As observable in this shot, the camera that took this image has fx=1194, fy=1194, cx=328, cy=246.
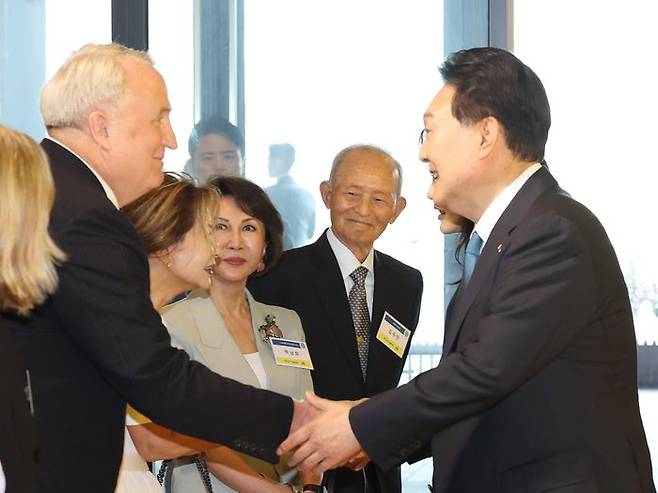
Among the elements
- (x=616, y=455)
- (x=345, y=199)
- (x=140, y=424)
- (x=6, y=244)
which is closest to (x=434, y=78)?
(x=345, y=199)

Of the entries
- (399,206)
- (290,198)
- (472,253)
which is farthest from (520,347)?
(290,198)

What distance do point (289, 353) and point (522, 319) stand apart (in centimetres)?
141

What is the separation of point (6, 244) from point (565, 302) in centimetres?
127

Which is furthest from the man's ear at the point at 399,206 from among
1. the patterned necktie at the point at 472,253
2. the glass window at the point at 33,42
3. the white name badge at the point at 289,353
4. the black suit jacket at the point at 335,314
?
the patterned necktie at the point at 472,253

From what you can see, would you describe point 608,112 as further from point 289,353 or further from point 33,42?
point 33,42

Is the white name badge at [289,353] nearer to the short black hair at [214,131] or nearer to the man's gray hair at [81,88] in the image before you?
the man's gray hair at [81,88]

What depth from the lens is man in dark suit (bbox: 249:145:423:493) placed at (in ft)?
14.6

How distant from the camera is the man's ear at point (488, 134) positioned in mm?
2977

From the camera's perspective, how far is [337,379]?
445 cm

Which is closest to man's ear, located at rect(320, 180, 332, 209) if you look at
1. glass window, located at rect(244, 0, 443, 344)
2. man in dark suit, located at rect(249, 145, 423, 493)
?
man in dark suit, located at rect(249, 145, 423, 493)

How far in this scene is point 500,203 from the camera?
116 inches

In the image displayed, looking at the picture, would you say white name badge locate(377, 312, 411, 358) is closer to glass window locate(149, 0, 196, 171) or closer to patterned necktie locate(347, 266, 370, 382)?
patterned necktie locate(347, 266, 370, 382)

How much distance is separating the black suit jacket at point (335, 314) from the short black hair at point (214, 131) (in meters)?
0.99

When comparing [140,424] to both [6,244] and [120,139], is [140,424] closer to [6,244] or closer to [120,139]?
[120,139]
